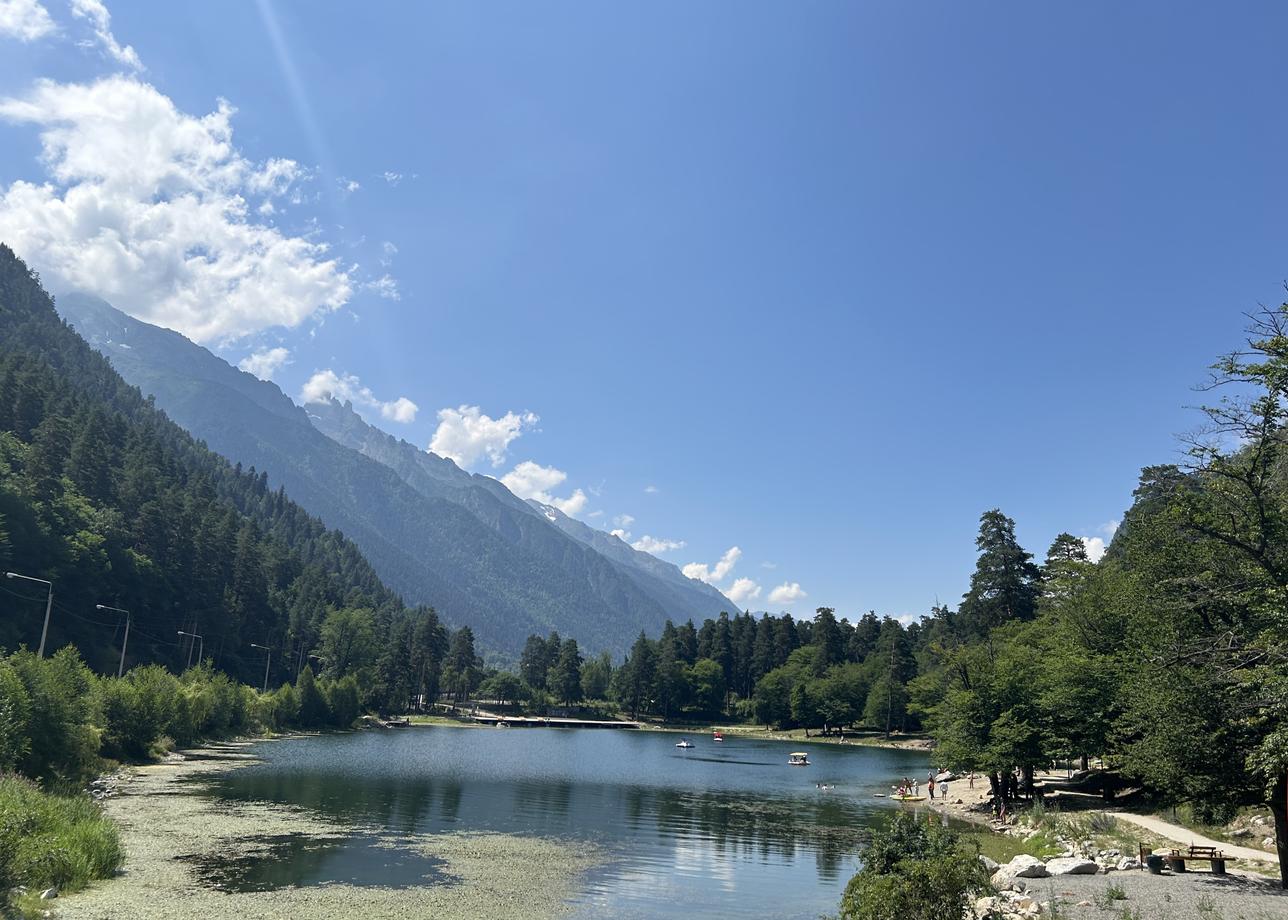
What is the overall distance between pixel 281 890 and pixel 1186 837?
42.6 m

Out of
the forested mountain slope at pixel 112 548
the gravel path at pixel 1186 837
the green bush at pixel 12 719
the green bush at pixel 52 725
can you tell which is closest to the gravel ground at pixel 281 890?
the green bush at pixel 52 725

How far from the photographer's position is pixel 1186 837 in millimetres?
40625

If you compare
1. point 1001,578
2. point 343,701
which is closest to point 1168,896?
point 1001,578

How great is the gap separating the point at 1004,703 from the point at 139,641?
438 feet

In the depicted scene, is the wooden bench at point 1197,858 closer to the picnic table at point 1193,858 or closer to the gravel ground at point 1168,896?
the picnic table at point 1193,858

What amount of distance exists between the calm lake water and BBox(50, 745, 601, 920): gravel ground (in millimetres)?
1488

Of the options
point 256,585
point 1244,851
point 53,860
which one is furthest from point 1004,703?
point 256,585

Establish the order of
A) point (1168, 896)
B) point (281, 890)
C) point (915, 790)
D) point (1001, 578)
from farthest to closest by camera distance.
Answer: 1. point (1001, 578)
2. point (915, 790)
3. point (281, 890)
4. point (1168, 896)

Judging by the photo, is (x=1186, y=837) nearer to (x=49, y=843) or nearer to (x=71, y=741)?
(x=49, y=843)

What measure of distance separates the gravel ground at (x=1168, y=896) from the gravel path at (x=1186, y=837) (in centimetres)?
662

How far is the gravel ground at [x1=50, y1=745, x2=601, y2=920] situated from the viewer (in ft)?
86.6

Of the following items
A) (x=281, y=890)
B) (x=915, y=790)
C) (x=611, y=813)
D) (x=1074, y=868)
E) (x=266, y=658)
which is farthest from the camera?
(x=266, y=658)

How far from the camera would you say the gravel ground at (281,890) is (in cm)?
2639

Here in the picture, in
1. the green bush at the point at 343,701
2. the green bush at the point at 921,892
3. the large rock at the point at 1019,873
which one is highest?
the green bush at the point at 921,892
